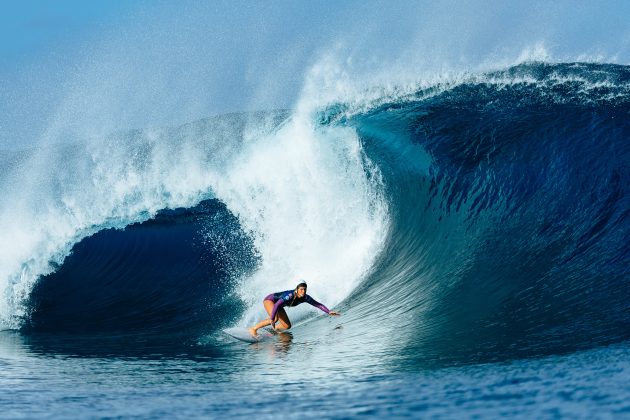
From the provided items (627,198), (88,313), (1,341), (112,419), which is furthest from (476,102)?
(112,419)

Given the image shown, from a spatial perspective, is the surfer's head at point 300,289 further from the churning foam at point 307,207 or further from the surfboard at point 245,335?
the churning foam at point 307,207

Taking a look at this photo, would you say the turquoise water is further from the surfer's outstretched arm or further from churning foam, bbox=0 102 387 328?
churning foam, bbox=0 102 387 328

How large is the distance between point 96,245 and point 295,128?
5.05 metres

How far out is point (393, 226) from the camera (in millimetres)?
11039

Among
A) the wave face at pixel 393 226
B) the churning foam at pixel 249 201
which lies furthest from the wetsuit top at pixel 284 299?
the churning foam at pixel 249 201

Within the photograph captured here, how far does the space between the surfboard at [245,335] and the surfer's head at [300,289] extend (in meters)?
0.65

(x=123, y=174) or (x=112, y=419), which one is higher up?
(x=123, y=174)

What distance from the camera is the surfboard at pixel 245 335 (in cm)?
772

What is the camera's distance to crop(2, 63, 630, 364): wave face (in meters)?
7.29

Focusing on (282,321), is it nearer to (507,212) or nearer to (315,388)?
(315,388)

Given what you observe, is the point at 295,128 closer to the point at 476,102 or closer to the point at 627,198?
the point at 476,102

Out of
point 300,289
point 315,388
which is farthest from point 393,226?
point 315,388

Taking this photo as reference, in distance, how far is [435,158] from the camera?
476 inches

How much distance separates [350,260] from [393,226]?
3.47 ft
